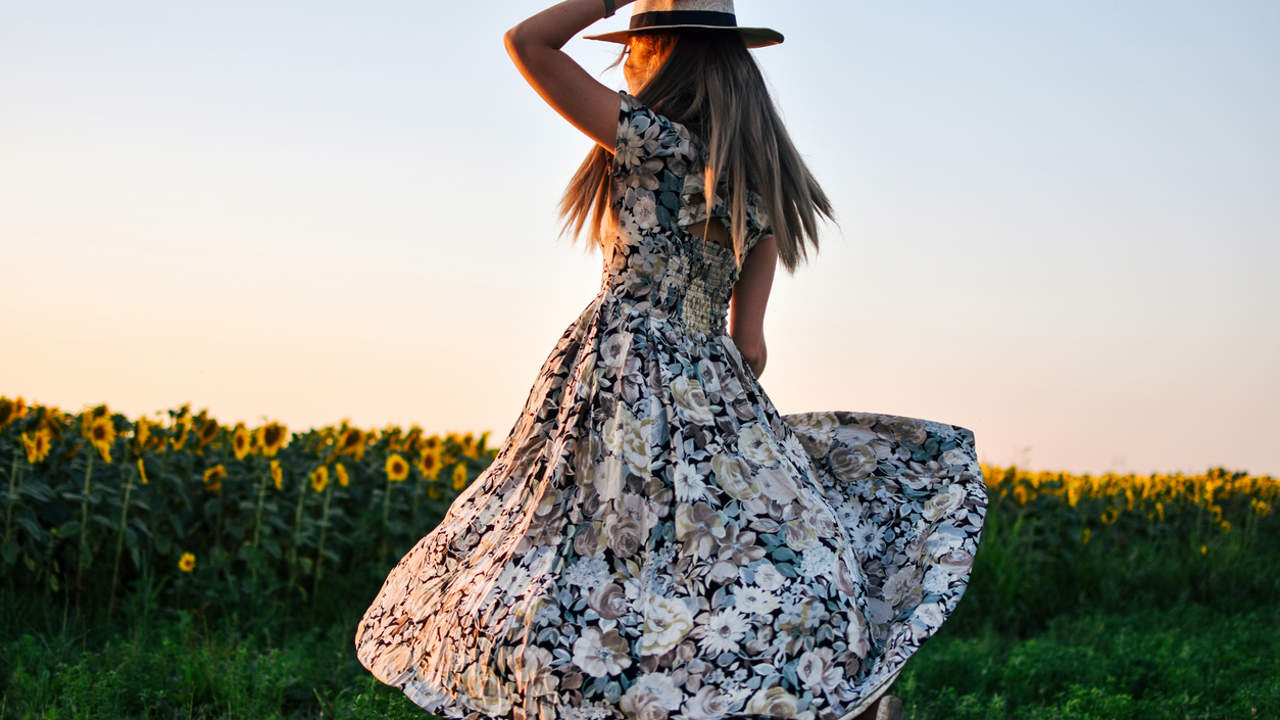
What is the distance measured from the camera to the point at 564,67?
99.6 inches

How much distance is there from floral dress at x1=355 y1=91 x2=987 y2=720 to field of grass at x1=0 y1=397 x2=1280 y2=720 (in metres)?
1.11

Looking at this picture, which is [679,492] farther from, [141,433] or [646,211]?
[141,433]

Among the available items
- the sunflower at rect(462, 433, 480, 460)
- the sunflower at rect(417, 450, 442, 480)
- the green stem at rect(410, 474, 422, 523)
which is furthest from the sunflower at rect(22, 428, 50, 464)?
the sunflower at rect(462, 433, 480, 460)

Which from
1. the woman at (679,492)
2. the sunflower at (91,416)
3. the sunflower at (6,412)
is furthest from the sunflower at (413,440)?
the woman at (679,492)

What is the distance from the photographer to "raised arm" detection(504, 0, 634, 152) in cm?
252

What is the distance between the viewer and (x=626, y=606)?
2244mm

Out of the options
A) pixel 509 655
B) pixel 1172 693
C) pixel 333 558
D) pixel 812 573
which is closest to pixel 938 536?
pixel 812 573

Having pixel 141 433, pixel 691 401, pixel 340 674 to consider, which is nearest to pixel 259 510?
pixel 141 433

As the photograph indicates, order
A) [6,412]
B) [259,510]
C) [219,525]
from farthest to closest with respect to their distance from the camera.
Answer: [219,525] < [259,510] < [6,412]

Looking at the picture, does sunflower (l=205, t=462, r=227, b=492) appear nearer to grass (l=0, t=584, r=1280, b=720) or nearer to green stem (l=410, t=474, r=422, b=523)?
grass (l=0, t=584, r=1280, b=720)

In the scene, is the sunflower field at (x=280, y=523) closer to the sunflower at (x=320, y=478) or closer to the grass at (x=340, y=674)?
the sunflower at (x=320, y=478)

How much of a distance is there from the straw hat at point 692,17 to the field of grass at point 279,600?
2.07 metres

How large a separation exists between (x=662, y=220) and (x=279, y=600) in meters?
3.10

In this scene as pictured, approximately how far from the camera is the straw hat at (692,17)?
8.65 feet
